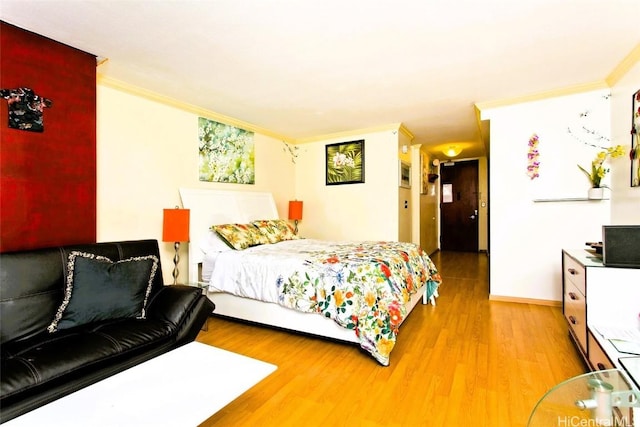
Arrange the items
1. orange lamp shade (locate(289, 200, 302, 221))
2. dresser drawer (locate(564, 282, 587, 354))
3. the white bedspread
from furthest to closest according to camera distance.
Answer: orange lamp shade (locate(289, 200, 302, 221)) < the white bedspread < dresser drawer (locate(564, 282, 587, 354))

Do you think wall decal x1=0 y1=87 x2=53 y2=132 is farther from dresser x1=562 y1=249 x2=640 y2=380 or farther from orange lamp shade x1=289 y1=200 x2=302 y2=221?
dresser x1=562 y1=249 x2=640 y2=380

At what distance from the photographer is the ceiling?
190 centimetres

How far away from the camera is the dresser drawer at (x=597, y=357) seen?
5.12 ft

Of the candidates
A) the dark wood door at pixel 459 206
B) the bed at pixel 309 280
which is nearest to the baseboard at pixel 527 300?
the bed at pixel 309 280

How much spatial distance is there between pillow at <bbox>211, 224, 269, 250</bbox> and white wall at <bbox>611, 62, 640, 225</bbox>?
11.6ft

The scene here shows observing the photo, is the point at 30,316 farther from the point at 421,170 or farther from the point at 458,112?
the point at 421,170

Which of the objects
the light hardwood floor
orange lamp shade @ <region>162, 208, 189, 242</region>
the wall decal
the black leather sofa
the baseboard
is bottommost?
the light hardwood floor

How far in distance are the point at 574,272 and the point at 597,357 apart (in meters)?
0.81

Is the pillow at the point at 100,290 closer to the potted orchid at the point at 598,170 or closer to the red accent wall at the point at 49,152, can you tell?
the red accent wall at the point at 49,152

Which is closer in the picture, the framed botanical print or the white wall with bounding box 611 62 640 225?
the white wall with bounding box 611 62 640 225

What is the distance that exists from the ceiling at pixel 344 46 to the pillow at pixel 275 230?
58.3 inches

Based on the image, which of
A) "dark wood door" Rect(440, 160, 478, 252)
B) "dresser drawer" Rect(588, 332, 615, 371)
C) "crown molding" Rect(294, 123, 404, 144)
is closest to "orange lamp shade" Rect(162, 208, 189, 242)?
"crown molding" Rect(294, 123, 404, 144)

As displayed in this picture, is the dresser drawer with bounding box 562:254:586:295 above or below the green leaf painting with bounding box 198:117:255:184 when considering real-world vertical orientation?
below

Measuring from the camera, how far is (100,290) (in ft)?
6.33
